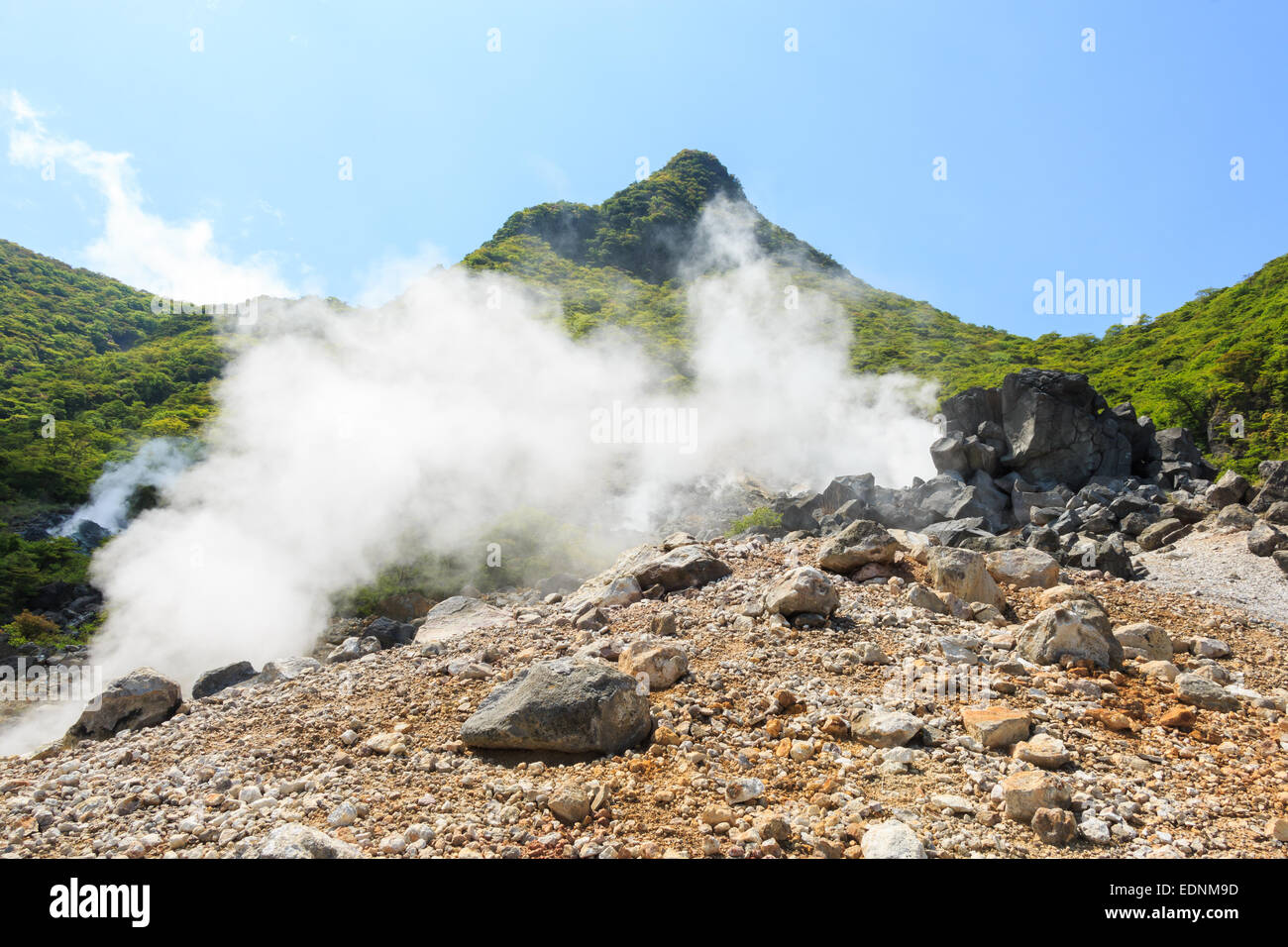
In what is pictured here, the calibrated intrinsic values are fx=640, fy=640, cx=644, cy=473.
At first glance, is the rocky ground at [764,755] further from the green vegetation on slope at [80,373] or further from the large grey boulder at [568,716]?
the green vegetation on slope at [80,373]

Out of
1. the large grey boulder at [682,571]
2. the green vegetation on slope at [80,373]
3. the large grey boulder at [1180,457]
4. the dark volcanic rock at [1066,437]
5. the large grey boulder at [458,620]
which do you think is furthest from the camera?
the green vegetation on slope at [80,373]

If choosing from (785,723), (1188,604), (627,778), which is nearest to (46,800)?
(627,778)

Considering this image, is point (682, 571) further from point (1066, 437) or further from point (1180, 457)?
point (1180, 457)

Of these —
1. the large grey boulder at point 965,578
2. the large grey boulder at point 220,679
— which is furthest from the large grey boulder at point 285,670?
the large grey boulder at point 965,578

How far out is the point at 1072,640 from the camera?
21.5 feet

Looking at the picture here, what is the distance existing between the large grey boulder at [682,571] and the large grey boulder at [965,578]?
122 inches

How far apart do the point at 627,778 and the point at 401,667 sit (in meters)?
4.45

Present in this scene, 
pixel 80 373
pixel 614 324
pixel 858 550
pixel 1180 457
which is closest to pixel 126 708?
pixel 858 550

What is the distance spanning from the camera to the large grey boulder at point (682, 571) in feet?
32.9

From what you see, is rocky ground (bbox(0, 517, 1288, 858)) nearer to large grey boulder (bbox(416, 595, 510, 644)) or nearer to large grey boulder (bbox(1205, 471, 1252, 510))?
large grey boulder (bbox(416, 595, 510, 644))

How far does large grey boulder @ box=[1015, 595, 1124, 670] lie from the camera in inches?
256

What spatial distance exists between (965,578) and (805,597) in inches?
101

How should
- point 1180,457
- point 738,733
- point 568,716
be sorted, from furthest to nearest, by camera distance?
point 1180,457 → point 738,733 → point 568,716

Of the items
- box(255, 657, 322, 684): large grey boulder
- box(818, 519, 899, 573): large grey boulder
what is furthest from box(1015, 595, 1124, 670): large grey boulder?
box(255, 657, 322, 684): large grey boulder
